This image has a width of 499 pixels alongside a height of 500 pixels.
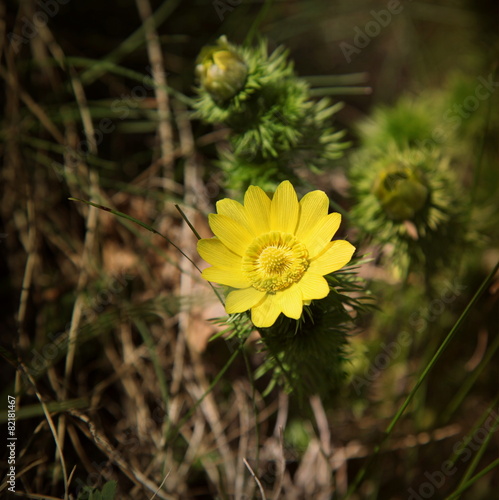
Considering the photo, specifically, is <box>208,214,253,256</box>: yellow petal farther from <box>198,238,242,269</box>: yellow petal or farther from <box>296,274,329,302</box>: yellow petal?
<box>296,274,329,302</box>: yellow petal

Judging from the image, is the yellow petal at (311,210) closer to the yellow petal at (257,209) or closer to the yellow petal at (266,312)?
the yellow petal at (257,209)

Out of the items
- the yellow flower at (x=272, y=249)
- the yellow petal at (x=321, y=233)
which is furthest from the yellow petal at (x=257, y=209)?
the yellow petal at (x=321, y=233)

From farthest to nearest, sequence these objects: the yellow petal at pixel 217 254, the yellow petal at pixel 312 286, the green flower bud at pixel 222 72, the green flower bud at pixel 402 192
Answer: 1. the green flower bud at pixel 402 192
2. the green flower bud at pixel 222 72
3. the yellow petal at pixel 217 254
4. the yellow petal at pixel 312 286

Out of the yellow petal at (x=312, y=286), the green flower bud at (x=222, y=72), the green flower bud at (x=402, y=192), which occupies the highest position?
the green flower bud at (x=222, y=72)

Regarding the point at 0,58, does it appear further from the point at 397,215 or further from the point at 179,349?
the point at 397,215

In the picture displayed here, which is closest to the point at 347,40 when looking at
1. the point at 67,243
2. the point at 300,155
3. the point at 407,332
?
the point at 300,155

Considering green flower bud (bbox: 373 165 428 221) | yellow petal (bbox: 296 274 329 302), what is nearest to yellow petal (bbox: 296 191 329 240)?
yellow petal (bbox: 296 274 329 302)

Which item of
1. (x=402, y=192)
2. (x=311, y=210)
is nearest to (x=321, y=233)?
(x=311, y=210)
